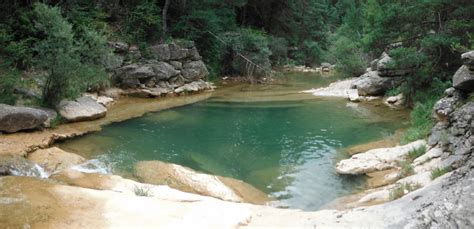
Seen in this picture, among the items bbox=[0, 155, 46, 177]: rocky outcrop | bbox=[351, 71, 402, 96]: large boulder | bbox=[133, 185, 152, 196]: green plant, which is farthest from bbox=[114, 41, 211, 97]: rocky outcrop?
bbox=[133, 185, 152, 196]: green plant

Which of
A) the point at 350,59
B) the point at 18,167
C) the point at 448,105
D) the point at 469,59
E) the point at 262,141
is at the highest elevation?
the point at 469,59

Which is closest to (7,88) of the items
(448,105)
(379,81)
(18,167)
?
(18,167)

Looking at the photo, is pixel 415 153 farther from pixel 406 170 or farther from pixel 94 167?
pixel 94 167

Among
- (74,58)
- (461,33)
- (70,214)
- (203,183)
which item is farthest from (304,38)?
(70,214)

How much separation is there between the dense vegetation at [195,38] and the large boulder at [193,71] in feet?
7.04

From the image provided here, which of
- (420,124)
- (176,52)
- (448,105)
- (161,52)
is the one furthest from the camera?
(176,52)

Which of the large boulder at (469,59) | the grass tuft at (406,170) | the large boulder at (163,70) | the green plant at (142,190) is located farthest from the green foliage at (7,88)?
the large boulder at (469,59)

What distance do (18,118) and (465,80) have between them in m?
12.1

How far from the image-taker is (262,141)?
1410 centimetres

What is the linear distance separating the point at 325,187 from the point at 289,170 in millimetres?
1363

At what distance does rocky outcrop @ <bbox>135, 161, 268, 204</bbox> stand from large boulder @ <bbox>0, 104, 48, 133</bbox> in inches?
156

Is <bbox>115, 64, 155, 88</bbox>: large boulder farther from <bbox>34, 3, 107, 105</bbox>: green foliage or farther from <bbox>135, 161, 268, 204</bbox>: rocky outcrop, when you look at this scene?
<bbox>135, 161, 268, 204</bbox>: rocky outcrop

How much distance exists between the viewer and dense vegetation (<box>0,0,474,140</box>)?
13969 mm

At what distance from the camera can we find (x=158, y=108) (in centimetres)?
1902
